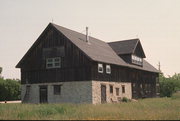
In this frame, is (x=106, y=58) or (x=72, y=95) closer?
(x=72, y=95)

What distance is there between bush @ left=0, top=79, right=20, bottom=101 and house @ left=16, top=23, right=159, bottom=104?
14099 mm

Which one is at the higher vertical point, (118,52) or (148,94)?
(118,52)

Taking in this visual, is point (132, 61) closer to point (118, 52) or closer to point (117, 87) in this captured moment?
point (118, 52)

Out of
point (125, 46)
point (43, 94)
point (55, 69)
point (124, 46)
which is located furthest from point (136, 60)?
point (43, 94)

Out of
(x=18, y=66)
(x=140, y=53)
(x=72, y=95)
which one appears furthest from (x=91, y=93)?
(x=140, y=53)

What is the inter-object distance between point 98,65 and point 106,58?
2.64 meters

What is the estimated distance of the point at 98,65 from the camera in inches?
1364

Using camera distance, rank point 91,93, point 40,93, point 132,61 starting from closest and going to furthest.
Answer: point 91,93 < point 40,93 < point 132,61

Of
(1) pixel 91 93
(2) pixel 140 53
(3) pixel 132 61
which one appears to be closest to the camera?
(1) pixel 91 93

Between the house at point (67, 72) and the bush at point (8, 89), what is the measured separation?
14099mm

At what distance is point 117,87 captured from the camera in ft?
127

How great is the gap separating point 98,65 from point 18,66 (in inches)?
396

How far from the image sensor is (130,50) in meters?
45.5

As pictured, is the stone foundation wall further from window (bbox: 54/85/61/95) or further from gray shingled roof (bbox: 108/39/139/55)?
gray shingled roof (bbox: 108/39/139/55)
